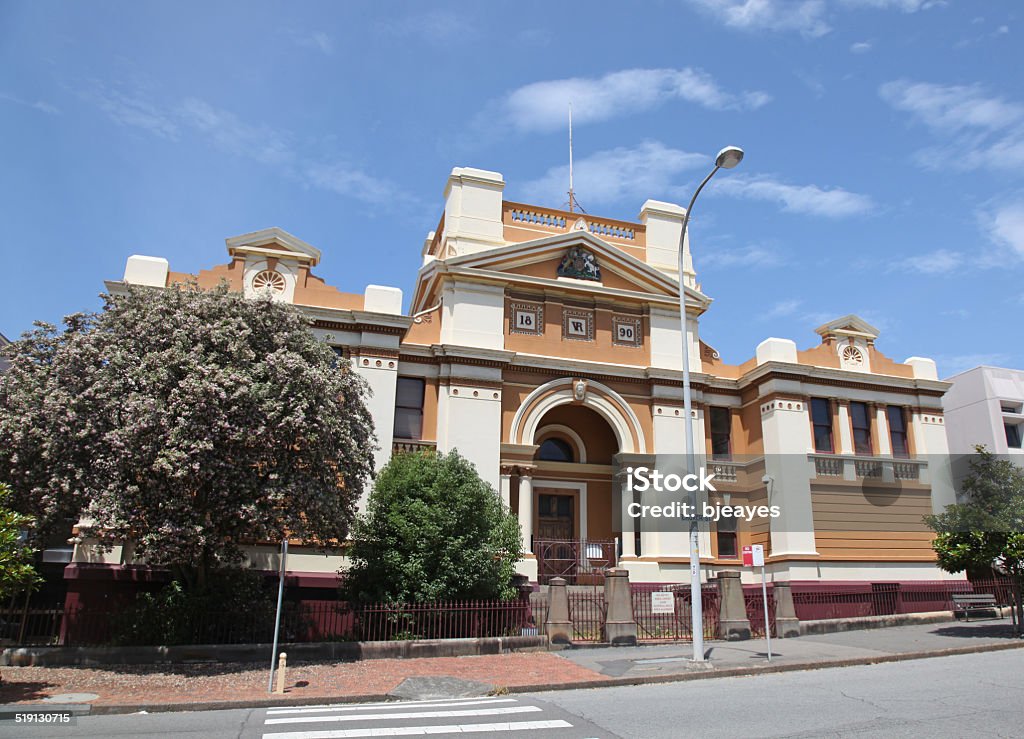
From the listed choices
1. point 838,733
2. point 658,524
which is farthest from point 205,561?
point 658,524

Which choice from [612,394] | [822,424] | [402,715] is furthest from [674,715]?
[822,424]

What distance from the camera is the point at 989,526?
1917 centimetres

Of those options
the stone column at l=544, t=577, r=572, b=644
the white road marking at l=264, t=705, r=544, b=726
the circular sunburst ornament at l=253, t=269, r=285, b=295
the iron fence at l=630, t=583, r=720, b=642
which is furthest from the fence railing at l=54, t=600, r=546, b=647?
the circular sunburst ornament at l=253, t=269, r=285, b=295

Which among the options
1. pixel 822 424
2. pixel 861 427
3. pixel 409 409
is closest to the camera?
pixel 409 409

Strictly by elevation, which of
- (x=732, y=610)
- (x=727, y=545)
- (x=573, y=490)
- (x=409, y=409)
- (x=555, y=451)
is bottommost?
(x=732, y=610)

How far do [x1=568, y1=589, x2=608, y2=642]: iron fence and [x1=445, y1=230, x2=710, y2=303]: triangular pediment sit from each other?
11654 mm

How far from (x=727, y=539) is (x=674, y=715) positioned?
62.1 feet

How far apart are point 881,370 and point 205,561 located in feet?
83.6

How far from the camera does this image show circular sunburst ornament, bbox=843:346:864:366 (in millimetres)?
30016

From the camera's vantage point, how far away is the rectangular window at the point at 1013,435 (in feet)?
131

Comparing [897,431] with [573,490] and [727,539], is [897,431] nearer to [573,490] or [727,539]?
[727,539]

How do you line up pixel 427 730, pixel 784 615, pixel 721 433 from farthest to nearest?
pixel 721 433
pixel 784 615
pixel 427 730

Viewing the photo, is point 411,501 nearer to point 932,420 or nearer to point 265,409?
point 265,409

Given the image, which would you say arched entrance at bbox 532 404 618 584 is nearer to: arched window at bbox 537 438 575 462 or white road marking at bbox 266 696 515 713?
arched window at bbox 537 438 575 462
